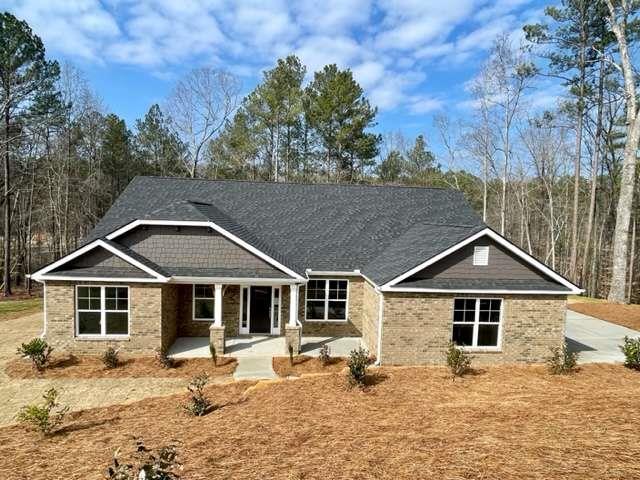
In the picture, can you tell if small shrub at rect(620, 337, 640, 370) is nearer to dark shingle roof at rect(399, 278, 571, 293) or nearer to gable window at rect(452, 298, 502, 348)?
dark shingle roof at rect(399, 278, 571, 293)

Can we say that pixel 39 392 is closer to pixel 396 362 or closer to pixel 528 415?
pixel 396 362

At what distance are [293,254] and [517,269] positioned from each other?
8.04m

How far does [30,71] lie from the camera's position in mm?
24781

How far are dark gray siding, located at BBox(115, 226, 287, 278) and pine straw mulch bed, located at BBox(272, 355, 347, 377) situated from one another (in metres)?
2.83

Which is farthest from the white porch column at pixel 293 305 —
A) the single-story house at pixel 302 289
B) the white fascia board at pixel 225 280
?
the white fascia board at pixel 225 280

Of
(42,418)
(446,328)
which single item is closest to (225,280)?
(42,418)

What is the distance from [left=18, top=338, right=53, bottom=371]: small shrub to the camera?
1135 centimetres

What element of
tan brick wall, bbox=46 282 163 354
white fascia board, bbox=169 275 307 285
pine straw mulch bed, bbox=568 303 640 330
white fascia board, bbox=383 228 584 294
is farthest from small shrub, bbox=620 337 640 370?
tan brick wall, bbox=46 282 163 354

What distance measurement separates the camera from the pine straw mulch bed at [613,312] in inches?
704

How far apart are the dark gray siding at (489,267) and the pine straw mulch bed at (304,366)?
4.06 meters

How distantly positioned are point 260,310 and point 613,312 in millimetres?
17597

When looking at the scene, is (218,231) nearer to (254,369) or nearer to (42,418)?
(254,369)

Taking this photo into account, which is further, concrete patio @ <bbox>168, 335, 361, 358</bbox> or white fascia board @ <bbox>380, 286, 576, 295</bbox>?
concrete patio @ <bbox>168, 335, 361, 358</bbox>

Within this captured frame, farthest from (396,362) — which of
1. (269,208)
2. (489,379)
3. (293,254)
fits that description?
(269,208)
